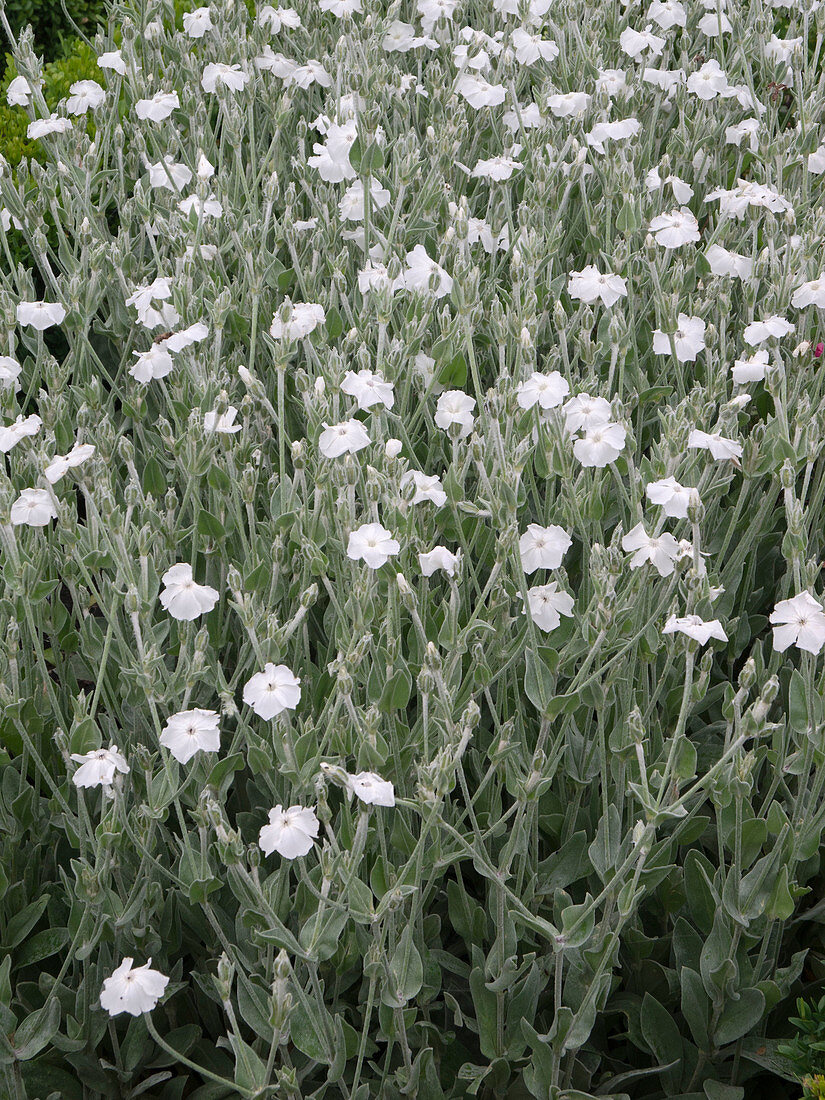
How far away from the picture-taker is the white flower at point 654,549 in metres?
1.84

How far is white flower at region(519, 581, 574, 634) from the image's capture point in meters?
1.92

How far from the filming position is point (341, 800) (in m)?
2.07

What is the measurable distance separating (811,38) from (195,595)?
153 inches

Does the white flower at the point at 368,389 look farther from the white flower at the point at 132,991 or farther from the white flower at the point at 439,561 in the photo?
the white flower at the point at 132,991

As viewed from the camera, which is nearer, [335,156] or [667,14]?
[335,156]

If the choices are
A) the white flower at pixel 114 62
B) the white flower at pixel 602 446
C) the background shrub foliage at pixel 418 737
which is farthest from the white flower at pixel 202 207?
the white flower at pixel 602 446

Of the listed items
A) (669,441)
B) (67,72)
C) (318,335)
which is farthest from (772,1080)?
(67,72)

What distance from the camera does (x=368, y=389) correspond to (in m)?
2.06

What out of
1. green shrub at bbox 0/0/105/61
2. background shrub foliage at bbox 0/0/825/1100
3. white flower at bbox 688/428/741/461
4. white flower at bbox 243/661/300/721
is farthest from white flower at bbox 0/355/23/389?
green shrub at bbox 0/0/105/61

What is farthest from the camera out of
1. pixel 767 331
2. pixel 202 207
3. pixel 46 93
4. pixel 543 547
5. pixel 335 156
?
pixel 46 93

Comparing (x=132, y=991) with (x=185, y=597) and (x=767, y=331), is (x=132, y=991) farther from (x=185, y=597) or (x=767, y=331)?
(x=767, y=331)

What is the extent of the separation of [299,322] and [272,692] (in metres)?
0.95

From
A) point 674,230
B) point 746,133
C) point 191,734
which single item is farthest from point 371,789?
point 746,133

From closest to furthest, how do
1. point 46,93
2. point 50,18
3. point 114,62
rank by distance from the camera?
point 114,62, point 46,93, point 50,18
